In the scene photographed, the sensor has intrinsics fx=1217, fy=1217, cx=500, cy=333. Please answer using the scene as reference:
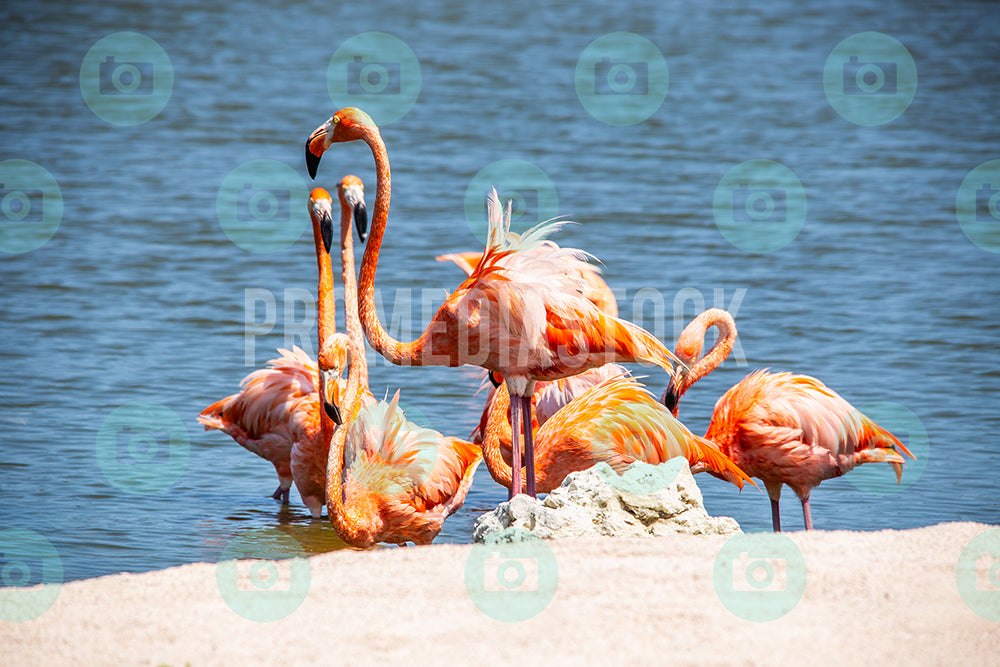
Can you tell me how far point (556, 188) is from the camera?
1332cm

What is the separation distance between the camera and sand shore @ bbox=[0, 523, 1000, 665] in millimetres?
3607

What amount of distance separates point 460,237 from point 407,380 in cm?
315

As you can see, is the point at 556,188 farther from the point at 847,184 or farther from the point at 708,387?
the point at 708,387

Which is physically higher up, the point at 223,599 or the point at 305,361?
the point at 305,361

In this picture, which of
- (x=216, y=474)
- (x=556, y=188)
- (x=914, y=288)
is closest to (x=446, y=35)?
(x=556, y=188)
